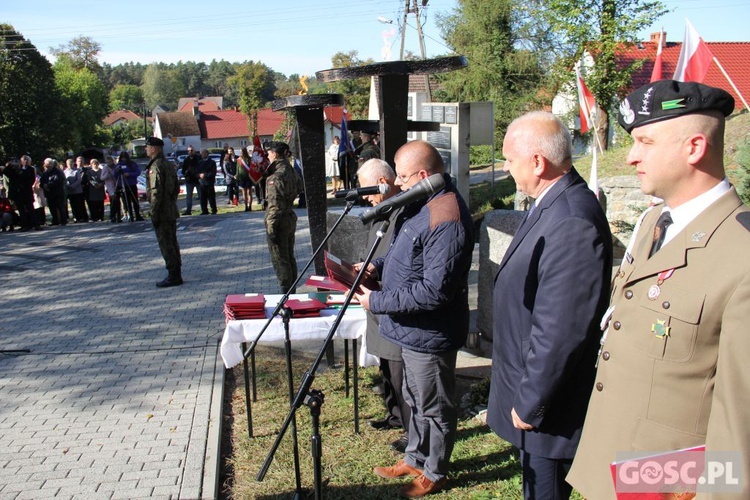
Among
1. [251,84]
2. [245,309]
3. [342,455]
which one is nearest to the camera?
[342,455]

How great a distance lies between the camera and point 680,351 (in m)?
1.77

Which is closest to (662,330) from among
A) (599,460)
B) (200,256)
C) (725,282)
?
(725,282)

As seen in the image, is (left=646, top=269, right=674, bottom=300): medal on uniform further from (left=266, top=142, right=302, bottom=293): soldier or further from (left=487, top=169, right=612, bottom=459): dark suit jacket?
(left=266, top=142, right=302, bottom=293): soldier

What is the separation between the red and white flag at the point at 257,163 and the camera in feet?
51.6

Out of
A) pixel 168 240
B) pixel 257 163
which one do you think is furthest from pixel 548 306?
pixel 257 163

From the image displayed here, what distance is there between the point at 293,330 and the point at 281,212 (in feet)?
9.76

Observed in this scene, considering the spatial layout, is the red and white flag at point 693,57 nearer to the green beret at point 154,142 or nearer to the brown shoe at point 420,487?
the brown shoe at point 420,487

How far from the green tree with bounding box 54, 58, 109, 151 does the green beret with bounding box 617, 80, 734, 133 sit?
53.0 meters

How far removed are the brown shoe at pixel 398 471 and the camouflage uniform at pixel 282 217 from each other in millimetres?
3661

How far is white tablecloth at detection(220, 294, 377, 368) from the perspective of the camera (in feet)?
14.6

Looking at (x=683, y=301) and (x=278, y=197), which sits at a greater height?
(x=683, y=301)

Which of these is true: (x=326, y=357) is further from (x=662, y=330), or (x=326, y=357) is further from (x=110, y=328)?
(x=662, y=330)

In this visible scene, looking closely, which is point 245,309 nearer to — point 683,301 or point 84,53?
point 683,301

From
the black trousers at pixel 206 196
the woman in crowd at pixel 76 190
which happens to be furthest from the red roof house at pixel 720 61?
the woman in crowd at pixel 76 190
